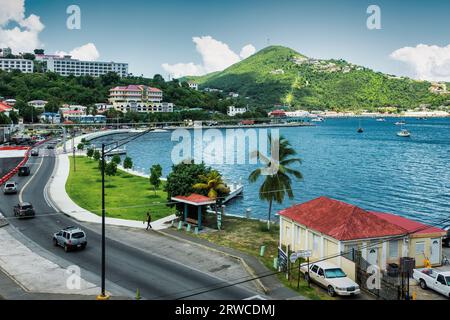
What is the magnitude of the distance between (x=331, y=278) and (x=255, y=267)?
16.5 ft

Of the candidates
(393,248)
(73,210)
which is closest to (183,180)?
(73,210)

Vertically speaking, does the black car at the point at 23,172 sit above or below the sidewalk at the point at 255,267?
above

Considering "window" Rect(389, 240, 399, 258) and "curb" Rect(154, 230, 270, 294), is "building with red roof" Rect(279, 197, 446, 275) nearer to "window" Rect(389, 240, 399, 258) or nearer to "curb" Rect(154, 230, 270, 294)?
"window" Rect(389, 240, 399, 258)

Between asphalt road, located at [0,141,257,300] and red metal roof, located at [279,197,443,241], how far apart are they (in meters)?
6.56

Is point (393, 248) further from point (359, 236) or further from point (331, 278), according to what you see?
point (331, 278)

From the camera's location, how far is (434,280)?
910 inches

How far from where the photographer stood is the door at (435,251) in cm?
2734

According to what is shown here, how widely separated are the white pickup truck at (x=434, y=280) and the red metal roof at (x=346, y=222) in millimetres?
2727

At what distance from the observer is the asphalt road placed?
22.5m

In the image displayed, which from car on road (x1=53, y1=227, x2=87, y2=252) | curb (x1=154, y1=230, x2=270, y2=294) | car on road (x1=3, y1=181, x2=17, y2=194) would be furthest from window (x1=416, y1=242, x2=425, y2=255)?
car on road (x1=3, y1=181, x2=17, y2=194)

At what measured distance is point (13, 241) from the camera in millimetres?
31484

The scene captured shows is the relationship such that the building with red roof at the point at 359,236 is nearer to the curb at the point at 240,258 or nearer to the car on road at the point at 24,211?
the curb at the point at 240,258

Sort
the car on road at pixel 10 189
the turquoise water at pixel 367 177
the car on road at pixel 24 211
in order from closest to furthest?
the car on road at pixel 24 211 → the car on road at pixel 10 189 → the turquoise water at pixel 367 177

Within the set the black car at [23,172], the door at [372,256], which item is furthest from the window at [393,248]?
the black car at [23,172]
